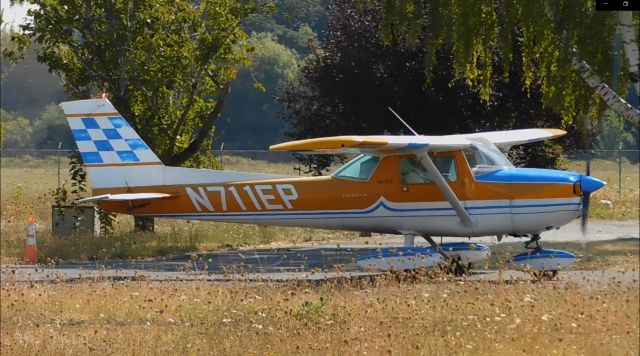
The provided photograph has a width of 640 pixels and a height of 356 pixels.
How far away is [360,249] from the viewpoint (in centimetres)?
2041

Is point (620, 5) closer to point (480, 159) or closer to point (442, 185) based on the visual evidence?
point (442, 185)

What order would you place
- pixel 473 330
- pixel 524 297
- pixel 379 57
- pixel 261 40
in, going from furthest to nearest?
pixel 261 40 < pixel 379 57 < pixel 524 297 < pixel 473 330

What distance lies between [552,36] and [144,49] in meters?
14.3

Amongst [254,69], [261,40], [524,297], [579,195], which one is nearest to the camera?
[524,297]

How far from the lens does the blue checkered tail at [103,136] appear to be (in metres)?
18.2

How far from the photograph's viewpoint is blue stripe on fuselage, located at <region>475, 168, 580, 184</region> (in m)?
16.0

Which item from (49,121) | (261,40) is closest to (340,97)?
(261,40)

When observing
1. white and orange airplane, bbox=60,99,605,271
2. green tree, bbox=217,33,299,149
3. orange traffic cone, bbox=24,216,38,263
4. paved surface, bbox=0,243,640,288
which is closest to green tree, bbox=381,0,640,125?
paved surface, bbox=0,243,640,288

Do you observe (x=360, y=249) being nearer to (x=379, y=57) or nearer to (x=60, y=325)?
(x=379, y=57)

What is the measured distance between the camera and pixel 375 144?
50.2ft

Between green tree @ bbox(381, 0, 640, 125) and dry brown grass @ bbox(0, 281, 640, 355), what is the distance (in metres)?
1.81

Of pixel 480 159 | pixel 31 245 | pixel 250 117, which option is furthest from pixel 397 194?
pixel 250 117

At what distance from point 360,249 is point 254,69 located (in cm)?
1910

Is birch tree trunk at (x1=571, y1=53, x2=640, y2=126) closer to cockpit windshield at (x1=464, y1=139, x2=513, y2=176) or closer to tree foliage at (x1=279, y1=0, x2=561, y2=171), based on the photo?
cockpit windshield at (x1=464, y1=139, x2=513, y2=176)
